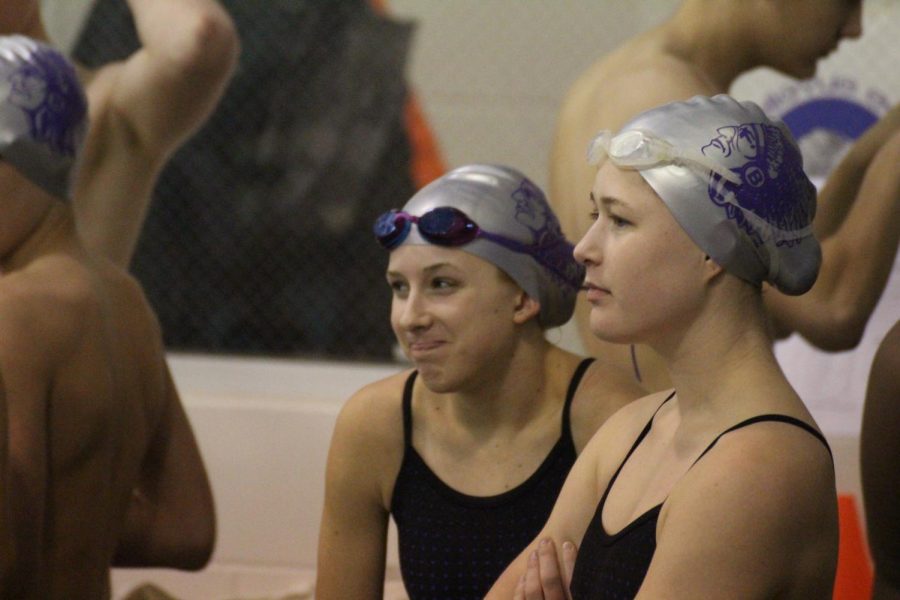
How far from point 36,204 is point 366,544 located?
74 cm

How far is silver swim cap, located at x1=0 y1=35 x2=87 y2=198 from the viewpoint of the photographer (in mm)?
1998

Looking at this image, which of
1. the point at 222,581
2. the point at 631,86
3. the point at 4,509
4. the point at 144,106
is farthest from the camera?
the point at 222,581

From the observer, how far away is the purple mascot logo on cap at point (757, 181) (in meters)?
1.43

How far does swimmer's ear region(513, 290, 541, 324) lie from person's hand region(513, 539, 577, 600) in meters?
0.52

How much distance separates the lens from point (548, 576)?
63.3 inches

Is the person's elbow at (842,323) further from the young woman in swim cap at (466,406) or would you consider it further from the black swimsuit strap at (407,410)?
the black swimsuit strap at (407,410)

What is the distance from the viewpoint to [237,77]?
4.93 m

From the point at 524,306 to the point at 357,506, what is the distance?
0.42 meters

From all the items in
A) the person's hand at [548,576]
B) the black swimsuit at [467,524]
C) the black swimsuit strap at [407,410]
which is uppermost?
the person's hand at [548,576]

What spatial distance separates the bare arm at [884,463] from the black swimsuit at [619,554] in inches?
20.2

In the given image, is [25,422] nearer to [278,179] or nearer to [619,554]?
[619,554]

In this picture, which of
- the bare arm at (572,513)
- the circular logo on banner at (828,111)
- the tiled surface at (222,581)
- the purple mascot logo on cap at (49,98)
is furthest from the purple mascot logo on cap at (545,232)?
the tiled surface at (222,581)

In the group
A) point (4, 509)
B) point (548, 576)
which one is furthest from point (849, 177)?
point (4, 509)

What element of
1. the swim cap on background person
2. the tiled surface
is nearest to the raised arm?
the swim cap on background person
